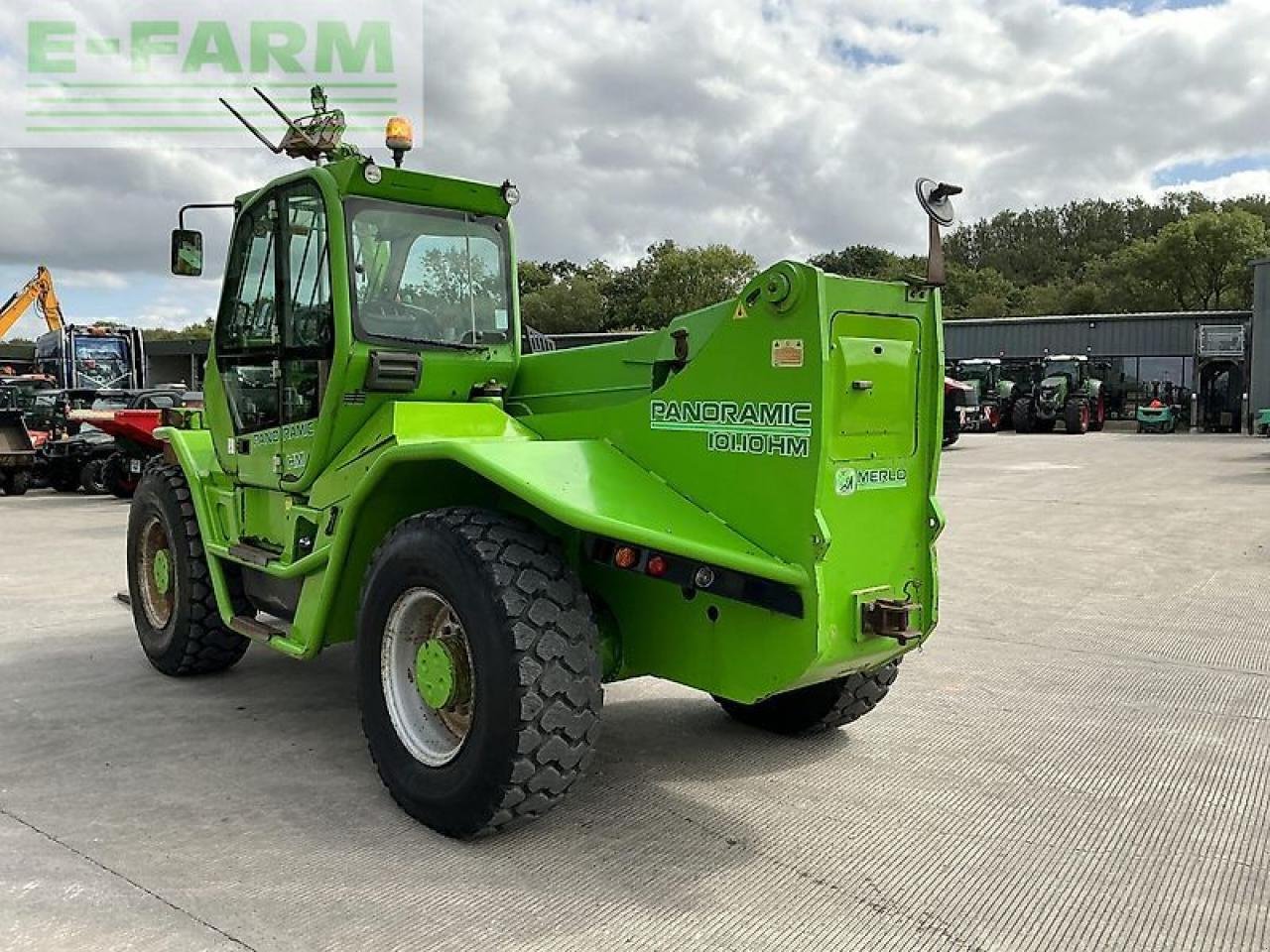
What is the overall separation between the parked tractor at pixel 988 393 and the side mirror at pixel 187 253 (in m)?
26.3

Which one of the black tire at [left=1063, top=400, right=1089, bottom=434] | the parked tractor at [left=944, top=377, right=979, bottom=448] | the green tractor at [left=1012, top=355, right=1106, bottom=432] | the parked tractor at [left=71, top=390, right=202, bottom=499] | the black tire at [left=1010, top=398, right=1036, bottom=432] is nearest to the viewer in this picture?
the parked tractor at [left=71, top=390, right=202, bottom=499]

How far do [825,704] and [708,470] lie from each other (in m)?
1.40

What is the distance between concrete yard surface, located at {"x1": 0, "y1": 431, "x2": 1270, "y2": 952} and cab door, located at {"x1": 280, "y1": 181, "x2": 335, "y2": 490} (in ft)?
4.23

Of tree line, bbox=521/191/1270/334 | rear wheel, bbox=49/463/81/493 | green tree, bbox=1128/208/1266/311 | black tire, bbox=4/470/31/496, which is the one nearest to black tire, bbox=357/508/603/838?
black tire, bbox=4/470/31/496

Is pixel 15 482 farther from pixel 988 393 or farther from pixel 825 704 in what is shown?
pixel 988 393

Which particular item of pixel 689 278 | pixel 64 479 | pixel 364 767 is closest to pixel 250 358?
pixel 364 767

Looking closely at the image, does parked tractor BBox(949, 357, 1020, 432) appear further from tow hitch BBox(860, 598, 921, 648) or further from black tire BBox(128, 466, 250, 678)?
tow hitch BBox(860, 598, 921, 648)

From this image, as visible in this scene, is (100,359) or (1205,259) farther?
(1205,259)

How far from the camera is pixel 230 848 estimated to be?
130 inches

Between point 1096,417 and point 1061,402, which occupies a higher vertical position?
point 1061,402

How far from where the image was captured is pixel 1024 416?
30156 millimetres

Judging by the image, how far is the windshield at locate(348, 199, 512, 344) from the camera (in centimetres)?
430

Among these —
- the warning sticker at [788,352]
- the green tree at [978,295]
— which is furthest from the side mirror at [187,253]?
the green tree at [978,295]

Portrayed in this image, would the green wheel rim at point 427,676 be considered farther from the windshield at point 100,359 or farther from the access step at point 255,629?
the windshield at point 100,359
